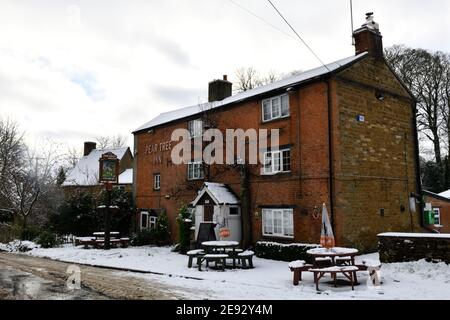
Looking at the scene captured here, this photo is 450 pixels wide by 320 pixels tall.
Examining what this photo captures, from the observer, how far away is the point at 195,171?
24812mm

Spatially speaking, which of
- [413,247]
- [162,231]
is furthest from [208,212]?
[413,247]

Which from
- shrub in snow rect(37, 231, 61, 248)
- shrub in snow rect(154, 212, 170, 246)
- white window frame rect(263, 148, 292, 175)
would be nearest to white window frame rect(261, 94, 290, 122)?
white window frame rect(263, 148, 292, 175)

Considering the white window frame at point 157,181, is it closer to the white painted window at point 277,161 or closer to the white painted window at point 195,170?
the white painted window at point 195,170

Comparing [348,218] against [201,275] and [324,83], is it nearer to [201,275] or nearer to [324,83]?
[324,83]

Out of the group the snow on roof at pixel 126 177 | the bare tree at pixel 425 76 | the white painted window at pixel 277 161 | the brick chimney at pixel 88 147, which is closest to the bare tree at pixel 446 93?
the bare tree at pixel 425 76

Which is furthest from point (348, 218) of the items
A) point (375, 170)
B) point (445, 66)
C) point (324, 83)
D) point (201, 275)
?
point (445, 66)

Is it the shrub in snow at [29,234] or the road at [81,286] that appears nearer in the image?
the road at [81,286]

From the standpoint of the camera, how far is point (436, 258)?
1246cm

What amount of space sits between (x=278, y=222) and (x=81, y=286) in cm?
1018

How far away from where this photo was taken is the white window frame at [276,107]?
64.1 feet

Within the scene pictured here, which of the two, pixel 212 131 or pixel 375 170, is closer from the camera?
pixel 375 170

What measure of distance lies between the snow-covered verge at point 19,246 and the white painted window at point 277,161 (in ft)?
48.6

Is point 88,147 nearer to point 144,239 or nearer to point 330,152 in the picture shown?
point 144,239
